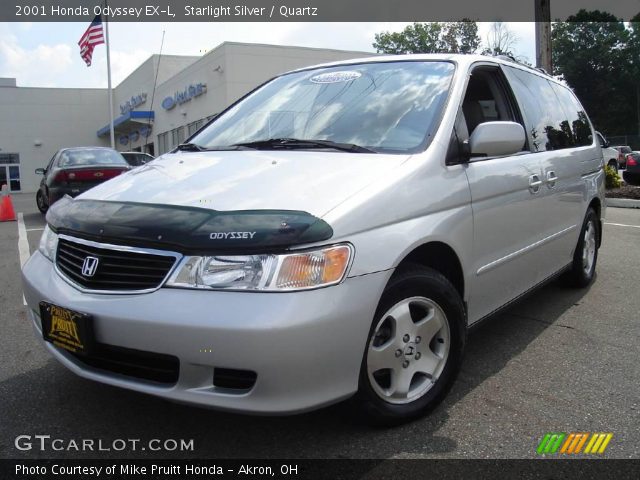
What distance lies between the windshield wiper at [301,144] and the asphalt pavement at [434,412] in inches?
48.1

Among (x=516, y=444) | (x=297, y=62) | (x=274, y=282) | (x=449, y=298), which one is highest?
(x=297, y=62)

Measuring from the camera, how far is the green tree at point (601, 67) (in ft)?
190

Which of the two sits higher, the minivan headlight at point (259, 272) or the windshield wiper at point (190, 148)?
the windshield wiper at point (190, 148)

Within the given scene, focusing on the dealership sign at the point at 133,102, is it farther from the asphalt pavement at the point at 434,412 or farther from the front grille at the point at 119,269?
the front grille at the point at 119,269

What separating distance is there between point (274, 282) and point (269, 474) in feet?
2.50

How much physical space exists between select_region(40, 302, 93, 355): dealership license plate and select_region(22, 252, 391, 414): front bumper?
1.6 inches

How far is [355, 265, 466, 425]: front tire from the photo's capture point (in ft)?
7.44

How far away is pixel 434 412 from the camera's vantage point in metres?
2.60

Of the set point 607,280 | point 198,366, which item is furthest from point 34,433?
point 607,280

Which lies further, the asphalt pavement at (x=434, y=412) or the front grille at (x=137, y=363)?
the asphalt pavement at (x=434, y=412)

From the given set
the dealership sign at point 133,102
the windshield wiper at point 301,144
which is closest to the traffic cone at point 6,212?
the windshield wiper at point 301,144

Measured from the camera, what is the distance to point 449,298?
8.34ft

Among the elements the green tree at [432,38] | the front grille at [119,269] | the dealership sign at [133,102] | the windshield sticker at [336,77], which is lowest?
the front grille at [119,269]

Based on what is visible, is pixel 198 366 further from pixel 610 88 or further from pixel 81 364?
pixel 610 88
